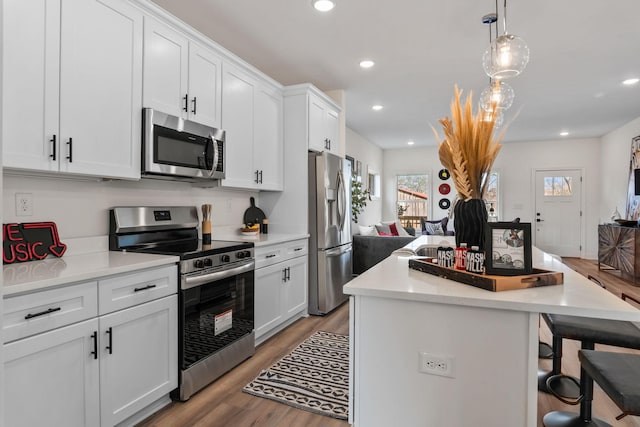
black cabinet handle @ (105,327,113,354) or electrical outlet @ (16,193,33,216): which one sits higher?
electrical outlet @ (16,193,33,216)

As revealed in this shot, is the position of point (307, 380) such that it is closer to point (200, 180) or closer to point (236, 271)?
point (236, 271)

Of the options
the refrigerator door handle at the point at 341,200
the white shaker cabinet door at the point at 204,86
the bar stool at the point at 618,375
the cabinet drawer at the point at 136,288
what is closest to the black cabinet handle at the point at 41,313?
the cabinet drawer at the point at 136,288

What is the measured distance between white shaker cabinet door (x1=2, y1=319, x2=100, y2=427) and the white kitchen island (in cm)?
119

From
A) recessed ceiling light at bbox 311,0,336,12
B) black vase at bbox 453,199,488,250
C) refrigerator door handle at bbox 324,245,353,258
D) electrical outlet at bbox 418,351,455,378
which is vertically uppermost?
recessed ceiling light at bbox 311,0,336,12

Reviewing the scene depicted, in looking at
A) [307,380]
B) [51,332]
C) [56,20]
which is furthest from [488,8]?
[51,332]

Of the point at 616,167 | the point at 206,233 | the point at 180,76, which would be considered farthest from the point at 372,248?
the point at 616,167

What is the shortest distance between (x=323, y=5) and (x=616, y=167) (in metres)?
6.92

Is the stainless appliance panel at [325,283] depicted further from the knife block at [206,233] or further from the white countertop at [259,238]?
the knife block at [206,233]

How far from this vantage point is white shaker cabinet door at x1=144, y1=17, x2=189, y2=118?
234 cm

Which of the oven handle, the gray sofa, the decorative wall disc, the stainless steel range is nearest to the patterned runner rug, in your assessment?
the stainless steel range

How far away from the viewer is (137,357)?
189cm

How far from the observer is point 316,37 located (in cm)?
319

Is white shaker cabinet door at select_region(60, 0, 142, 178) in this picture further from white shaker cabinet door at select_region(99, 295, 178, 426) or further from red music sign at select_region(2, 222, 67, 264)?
white shaker cabinet door at select_region(99, 295, 178, 426)

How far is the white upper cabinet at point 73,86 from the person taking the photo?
168 cm
